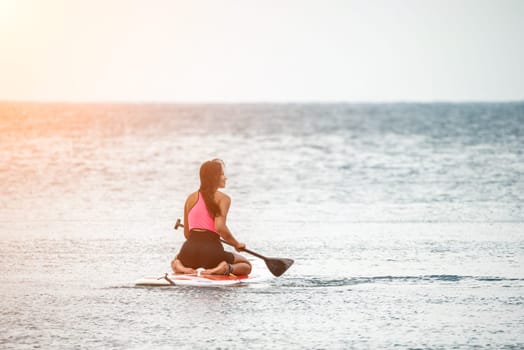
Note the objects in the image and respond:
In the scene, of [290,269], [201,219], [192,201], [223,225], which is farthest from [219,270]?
[290,269]

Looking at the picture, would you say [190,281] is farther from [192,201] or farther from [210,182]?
[210,182]

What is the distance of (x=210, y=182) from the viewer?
11.4 metres

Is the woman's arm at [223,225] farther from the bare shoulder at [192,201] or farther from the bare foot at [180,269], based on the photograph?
the bare foot at [180,269]

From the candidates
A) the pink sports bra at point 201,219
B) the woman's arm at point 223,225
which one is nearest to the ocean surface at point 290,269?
the woman's arm at point 223,225

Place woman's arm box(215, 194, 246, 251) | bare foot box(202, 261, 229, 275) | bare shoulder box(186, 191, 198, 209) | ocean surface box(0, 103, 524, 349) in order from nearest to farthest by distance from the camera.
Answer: ocean surface box(0, 103, 524, 349)
bare foot box(202, 261, 229, 275)
woman's arm box(215, 194, 246, 251)
bare shoulder box(186, 191, 198, 209)

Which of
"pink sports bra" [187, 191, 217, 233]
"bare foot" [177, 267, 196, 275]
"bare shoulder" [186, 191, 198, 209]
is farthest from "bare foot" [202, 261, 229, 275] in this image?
"bare shoulder" [186, 191, 198, 209]

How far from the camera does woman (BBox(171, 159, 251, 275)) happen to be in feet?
36.9

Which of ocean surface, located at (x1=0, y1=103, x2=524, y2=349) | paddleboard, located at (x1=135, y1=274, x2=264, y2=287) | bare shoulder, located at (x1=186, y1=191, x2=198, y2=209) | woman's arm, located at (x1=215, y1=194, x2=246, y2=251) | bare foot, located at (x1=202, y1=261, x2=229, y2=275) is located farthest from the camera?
bare shoulder, located at (x1=186, y1=191, x2=198, y2=209)

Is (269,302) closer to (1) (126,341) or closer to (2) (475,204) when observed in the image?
(1) (126,341)

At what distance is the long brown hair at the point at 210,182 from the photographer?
1133 cm

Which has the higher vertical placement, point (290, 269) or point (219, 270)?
point (219, 270)

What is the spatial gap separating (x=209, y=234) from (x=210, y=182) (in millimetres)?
553

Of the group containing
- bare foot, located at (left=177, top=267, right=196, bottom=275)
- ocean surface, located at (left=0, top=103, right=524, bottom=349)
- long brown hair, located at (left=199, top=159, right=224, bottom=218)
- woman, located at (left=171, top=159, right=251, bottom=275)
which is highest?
long brown hair, located at (left=199, top=159, right=224, bottom=218)

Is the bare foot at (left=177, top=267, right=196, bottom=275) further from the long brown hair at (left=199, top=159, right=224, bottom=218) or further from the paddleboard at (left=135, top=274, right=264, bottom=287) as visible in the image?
the long brown hair at (left=199, top=159, right=224, bottom=218)
